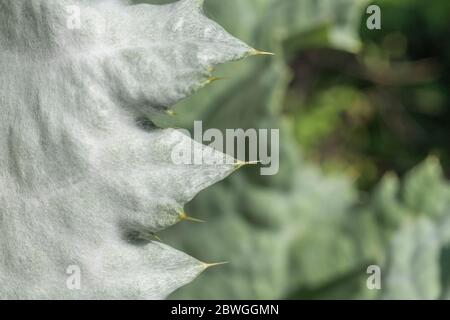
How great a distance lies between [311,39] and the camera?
1455 mm

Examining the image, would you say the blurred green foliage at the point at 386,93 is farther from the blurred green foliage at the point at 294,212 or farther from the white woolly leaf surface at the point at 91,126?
the white woolly leaf surface at the point at 91,126

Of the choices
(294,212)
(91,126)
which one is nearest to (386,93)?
(294,212)

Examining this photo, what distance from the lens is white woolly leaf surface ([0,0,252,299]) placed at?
2.59 ft

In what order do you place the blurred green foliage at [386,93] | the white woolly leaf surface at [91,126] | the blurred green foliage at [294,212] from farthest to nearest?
1. the blurred green foliage at [386,93]
2. the blurred green foliage at [294,212]
3. the white woolly leaf surface at [91,126]

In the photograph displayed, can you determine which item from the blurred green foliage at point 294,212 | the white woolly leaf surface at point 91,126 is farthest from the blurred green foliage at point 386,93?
the white woolly leaf surface at point 91,126

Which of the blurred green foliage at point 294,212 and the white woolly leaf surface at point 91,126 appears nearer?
the white woolly leaf surface at point 91,126

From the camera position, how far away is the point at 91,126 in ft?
2.60

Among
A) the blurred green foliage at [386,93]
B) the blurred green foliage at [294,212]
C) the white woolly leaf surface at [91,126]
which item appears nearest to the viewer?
the white woolly leaf surface at [91,126]

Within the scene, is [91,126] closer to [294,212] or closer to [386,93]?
[294,212]

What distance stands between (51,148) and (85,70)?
0.29ft

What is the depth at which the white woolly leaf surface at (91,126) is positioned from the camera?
0.79 metres

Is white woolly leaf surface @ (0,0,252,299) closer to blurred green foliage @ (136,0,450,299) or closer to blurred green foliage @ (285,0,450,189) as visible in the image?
blurred green foliage @ (136,0,450,299)
